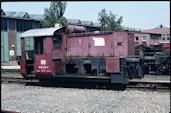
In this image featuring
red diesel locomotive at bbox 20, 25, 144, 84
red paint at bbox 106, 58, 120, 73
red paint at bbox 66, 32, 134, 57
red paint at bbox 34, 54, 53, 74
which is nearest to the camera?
red paint at bbox 106, 58, 120, 73

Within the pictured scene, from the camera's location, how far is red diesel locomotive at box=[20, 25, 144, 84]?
9641 millimetres

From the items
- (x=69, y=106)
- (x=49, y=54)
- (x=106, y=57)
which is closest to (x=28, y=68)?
(x=49, y=54)

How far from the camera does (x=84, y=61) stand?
33.3 ft

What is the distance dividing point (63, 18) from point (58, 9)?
5.90 ft

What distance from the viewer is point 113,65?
371 inches

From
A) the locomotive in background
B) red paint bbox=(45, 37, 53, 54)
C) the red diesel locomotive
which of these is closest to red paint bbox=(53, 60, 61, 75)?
the red diesel locomotive

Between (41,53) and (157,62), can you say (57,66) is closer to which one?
(41,53)

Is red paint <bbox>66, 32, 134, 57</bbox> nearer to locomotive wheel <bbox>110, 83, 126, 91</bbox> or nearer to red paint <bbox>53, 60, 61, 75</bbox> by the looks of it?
red paint <bbox>53, 60, 61, 75</bbox>

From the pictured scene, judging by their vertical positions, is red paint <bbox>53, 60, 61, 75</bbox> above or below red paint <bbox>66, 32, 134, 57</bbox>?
below

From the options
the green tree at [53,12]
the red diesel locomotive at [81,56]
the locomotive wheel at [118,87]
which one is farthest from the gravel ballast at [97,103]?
the green tree at [53,12]

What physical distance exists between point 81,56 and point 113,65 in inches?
83.4

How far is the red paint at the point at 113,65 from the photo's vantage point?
368 inches

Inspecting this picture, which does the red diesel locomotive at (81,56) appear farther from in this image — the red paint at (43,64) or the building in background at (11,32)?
the building in background at (11,32)

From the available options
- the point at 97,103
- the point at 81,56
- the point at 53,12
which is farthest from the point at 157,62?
the point at 53,12
